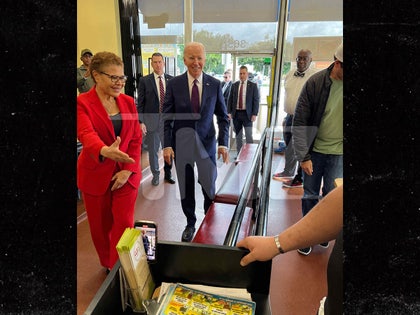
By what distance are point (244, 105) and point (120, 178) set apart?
2.81 m

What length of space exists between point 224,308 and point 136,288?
0.19m

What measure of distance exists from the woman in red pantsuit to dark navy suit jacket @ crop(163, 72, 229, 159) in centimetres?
70

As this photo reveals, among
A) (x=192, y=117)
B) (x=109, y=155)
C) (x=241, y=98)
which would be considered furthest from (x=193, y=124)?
(x=241, y=98)

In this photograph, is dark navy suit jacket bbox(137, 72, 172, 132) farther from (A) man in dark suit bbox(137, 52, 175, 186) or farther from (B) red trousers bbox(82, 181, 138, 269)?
(B) red trousers bbox(82, 181, 138, 269)

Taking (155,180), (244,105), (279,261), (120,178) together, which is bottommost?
(279,261)

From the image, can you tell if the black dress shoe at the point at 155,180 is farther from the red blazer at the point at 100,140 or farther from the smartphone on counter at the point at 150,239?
the smartphone on counter at the point at 150,239

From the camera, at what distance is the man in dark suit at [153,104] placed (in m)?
1.28

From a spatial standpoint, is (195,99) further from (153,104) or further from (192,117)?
(153,104)

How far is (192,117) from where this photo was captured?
1811 millimetres

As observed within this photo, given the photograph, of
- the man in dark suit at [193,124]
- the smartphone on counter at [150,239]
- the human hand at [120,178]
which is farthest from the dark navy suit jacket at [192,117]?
the smartphone on counter at [150,239]

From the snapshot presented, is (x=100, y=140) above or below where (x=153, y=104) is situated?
below
